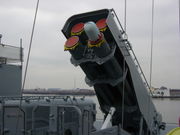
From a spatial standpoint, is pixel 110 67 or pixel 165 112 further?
pixel 165 112

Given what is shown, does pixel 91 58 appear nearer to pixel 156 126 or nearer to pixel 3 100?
pixel 3 100

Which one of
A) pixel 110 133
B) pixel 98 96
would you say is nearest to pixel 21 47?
pixel 98 96

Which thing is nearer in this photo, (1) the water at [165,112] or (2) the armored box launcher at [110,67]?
(2) the armored box launcher at [110,67]

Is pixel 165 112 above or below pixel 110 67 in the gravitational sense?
below

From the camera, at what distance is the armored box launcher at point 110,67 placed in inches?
206

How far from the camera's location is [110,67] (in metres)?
5.50

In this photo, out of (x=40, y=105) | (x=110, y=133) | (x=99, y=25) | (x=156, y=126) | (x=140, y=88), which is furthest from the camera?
(x=156, y=126)

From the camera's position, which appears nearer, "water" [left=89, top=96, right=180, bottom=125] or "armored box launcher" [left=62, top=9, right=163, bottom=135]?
"armored box launcher" [left=62, top=9, right=163, bottom=135]

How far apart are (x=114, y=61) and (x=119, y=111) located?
1400 millimetres

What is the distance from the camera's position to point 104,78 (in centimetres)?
576

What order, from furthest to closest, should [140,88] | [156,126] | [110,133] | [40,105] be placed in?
[156,126], [140,88], [40,105], [110,133]

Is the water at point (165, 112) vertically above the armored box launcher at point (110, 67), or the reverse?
the armored box launcher at point (110, 67)

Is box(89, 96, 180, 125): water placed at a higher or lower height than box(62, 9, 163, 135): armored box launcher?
lower

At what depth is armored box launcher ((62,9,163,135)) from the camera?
5233 millimetres
